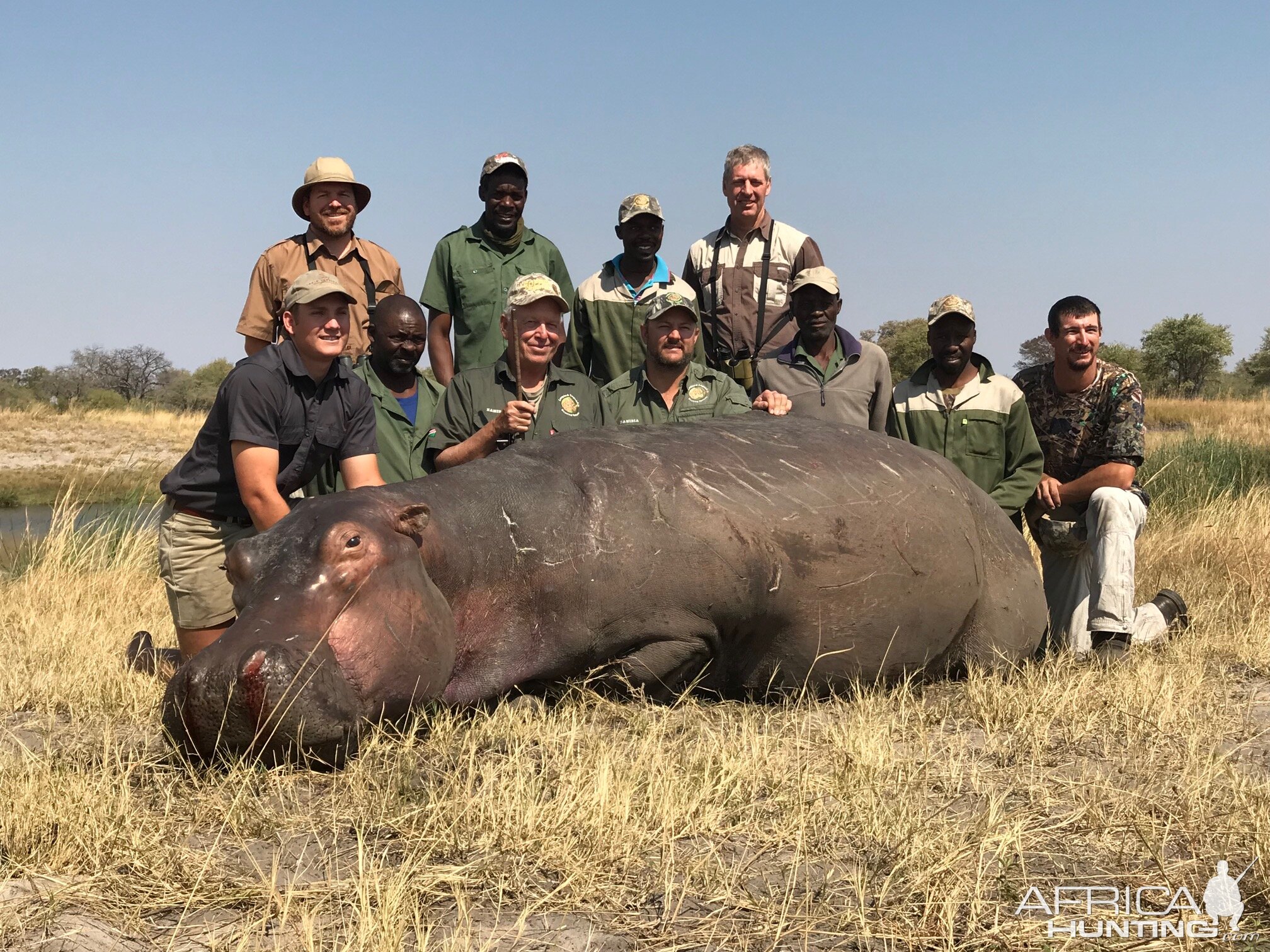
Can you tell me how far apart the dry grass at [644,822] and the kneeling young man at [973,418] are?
1.91 metres

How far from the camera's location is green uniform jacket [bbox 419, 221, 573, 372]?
8062 millimetres

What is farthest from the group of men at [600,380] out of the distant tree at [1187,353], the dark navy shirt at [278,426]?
the distant tree at [1187,353]

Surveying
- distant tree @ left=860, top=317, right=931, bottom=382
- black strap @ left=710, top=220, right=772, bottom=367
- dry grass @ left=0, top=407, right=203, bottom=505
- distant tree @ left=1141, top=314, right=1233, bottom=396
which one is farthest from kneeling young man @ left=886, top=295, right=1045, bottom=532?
distant tree @ left=1141, top=314, right=1233, bottom=396

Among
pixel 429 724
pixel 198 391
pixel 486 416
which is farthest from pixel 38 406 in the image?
pixel 429 724

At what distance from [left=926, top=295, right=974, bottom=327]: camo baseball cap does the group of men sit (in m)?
0.01

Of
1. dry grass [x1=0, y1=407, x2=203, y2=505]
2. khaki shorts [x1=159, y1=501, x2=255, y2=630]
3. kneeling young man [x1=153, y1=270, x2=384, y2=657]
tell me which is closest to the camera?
kneeling young man [x1=153, y1=270, x2=384, y2=657]

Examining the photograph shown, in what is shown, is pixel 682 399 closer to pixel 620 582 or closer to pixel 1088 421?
pixel 620 582

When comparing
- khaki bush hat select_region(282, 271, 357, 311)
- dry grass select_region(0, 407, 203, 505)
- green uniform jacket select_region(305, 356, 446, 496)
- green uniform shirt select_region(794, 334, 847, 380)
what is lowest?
dry grass select_region(0, 407, 203, 505)

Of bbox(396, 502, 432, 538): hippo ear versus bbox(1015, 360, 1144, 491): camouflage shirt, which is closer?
bbox(396, 502, 432, 538): hippo ear

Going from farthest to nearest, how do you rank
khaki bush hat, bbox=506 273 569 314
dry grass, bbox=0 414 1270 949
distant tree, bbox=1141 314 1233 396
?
distant tree, bbox=1141 314 1233 396
khaki bush hat, bbox=506 273 569 314
dry grass, bbox=0 414 1270 949

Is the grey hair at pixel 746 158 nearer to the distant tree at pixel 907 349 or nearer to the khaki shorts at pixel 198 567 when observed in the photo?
the khaki shorts at pixel 198 567

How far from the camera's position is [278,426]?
5.97 metres

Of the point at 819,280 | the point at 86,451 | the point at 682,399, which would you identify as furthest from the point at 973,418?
the point at 86,451

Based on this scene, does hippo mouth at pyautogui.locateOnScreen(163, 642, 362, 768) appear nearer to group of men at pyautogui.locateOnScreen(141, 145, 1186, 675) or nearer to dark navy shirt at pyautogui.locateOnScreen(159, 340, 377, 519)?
group of men at pyautogui.locateOnScreen(141, 145, 1186, 675)
